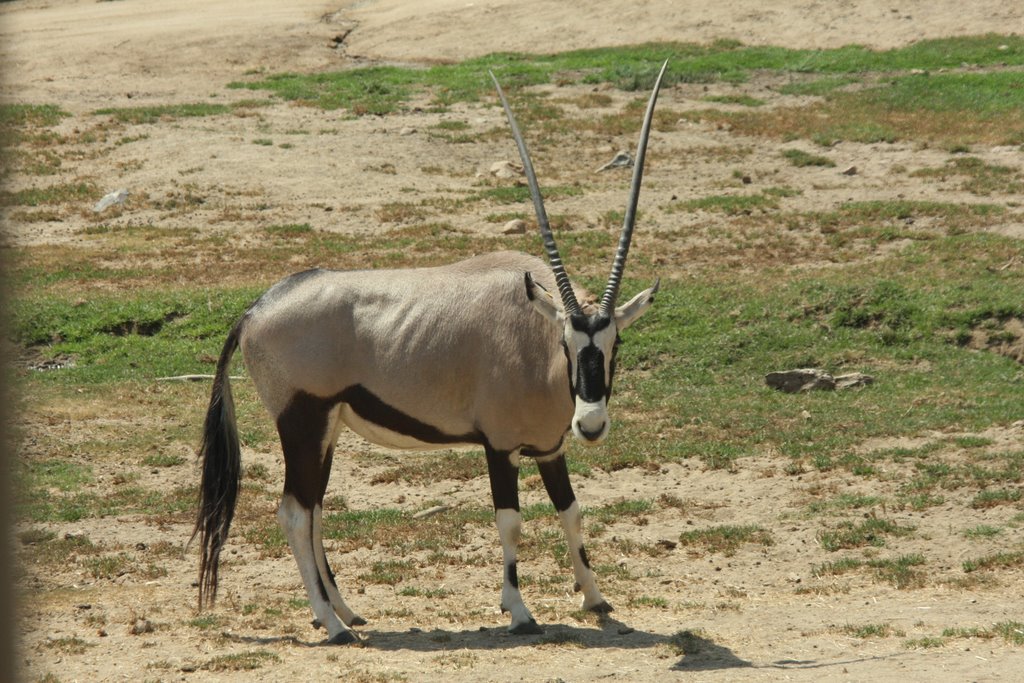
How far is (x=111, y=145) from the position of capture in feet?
94.2

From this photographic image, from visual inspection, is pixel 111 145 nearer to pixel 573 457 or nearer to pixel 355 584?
pixel 573 457

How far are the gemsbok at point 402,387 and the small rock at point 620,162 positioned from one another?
57.4 feet

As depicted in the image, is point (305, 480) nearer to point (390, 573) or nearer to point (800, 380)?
point (390, 573)

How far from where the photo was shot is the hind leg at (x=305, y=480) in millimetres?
8969

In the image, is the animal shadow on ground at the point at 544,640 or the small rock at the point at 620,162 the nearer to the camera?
the animal shadow on ground at the point at 544,640

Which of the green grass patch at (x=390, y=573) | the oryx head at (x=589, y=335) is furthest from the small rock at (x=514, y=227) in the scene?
the oryx head at (x=589, y=335)

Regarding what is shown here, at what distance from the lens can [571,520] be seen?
30.1 ft

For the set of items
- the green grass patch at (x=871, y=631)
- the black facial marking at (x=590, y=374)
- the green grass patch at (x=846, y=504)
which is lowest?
the green grass patch at (x=846, y=504)

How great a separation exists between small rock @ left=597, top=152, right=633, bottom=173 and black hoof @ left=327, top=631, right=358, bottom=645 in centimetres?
1877

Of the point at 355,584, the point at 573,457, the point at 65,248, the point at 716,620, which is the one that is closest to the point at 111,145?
the point at 65,248

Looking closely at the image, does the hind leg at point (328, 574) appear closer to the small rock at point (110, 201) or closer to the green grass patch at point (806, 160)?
the small rock at point (110, 201)

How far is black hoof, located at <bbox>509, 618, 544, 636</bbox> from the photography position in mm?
8633

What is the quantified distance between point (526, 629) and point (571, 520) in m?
0.88

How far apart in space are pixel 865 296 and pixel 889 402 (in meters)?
3.06
